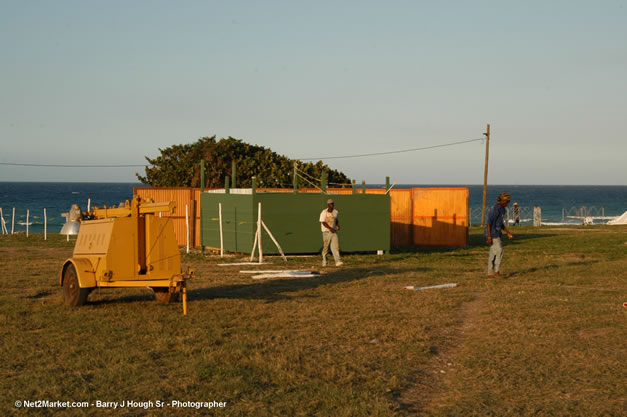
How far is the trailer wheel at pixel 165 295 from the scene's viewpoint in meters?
12.8

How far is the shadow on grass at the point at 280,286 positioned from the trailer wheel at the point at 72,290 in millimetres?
2064

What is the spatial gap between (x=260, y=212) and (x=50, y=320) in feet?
37.2

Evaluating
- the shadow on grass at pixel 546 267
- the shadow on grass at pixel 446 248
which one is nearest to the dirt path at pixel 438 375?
the shadow on grass at pixel 546 267

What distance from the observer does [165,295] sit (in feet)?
42.4

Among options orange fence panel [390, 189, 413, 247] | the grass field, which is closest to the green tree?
orange fence panel [390, 189, 413, 247]

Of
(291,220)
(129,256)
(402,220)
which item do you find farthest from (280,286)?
(402,220)

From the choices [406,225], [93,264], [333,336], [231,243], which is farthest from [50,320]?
[406,225]

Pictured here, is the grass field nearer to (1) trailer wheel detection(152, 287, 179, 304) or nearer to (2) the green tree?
(1) trailer wheel detection(152, 287, 179, 304)

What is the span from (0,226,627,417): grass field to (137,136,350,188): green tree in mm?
31396

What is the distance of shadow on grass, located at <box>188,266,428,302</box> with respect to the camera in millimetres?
13781

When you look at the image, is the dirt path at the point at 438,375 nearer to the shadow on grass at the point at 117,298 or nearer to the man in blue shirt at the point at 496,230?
the man in blue shirt at the point at 496,230

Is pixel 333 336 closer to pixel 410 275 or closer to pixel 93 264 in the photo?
pixel 93 264

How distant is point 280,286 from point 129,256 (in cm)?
460

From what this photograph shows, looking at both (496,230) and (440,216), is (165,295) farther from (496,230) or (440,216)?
(440,216)
